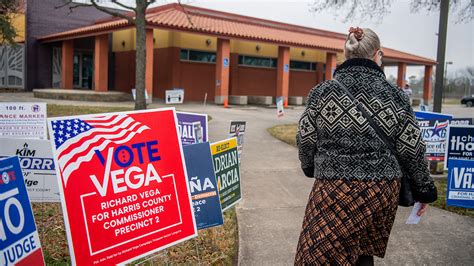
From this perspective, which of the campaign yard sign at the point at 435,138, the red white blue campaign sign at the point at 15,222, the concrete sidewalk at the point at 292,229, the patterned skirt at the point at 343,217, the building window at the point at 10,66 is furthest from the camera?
the building window at the point at 10,66

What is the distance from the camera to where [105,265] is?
108 inches

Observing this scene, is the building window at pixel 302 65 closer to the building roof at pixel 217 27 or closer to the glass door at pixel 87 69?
the building roof at pixel 217 27

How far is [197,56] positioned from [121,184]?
25236 millimetres

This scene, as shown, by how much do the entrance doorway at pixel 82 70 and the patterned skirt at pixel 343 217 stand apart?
104 ft

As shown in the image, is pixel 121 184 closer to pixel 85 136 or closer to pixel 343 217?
pixel 85 136

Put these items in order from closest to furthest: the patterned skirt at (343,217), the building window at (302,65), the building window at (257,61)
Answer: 1. the patterned skirt at (343,217)
2. the building window at (257,61)
3. the building window at (302,65)

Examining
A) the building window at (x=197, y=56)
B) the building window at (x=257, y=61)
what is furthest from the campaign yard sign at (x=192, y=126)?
the building window at (x=257, y=61)

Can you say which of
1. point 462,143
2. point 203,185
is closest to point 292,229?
point 203,185

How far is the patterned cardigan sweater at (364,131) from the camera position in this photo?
2.50 metres

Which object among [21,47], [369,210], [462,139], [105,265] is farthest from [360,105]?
[21,47]

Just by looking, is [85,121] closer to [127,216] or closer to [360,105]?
[127,216]

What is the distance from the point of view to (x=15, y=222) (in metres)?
2.47

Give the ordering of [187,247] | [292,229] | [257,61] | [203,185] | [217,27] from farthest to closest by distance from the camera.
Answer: [257,61] → [217,27] → [292,229] → [187,247] → [203,185]

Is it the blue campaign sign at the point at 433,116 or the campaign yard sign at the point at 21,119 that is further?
the blue campaign sign at the point at 433,116
